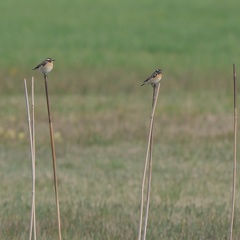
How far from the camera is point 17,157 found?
13602 mm

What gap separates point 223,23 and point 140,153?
1927 centimetres

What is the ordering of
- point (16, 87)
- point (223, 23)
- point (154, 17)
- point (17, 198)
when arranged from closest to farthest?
point (17, 198)
point (16, 87)
point (223, 23)
point (154, 17)

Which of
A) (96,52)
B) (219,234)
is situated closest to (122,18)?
(96,52)

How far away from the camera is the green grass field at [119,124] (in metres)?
9.30

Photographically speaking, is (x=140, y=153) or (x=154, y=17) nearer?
(x=140, y=153)

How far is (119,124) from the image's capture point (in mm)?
15750

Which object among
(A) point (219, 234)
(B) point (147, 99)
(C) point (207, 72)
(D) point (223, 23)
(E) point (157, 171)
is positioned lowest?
(A) point (219, 234)

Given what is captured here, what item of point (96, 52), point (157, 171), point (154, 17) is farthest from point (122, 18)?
point (157, 171)

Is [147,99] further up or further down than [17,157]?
further up

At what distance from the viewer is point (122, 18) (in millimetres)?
34344

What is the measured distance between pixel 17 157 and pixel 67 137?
155cm

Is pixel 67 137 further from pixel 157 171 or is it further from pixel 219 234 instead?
pixel 219 234

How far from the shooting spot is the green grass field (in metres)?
9.30

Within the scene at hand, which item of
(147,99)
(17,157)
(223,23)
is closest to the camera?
(17,157)
